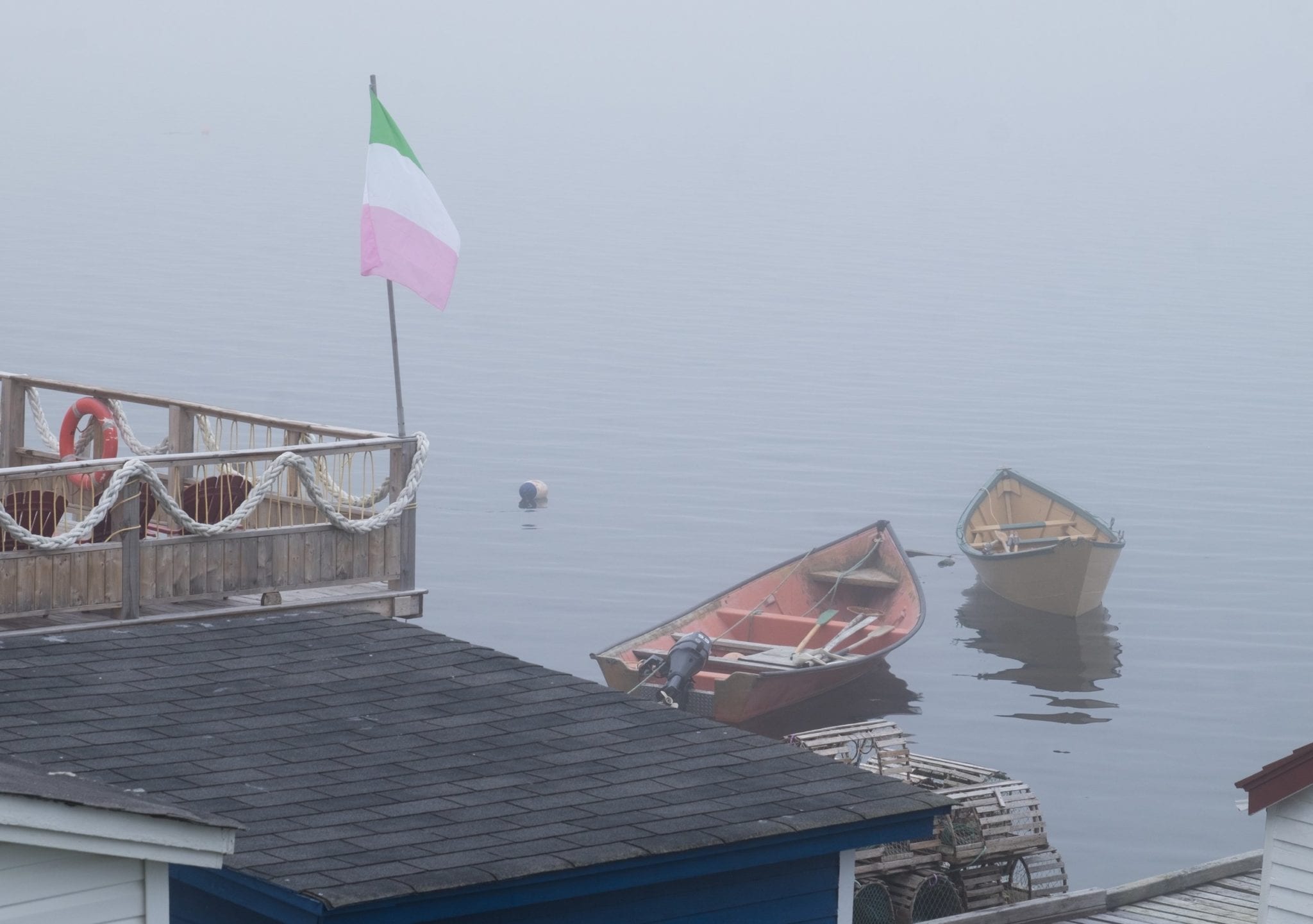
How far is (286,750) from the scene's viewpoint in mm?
10227

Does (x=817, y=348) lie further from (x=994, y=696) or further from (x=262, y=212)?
(x=262, y=212)

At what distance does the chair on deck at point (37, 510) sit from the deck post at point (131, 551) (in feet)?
4.87

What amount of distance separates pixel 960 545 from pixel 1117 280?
8103 cm

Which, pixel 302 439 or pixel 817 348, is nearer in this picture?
pixel 302 439

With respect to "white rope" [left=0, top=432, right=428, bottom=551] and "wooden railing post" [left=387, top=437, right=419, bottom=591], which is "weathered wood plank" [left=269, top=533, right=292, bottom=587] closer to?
"white rope" [left=0, top=432, right=428, bottom=551]

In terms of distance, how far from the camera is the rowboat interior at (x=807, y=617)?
32.1 metres

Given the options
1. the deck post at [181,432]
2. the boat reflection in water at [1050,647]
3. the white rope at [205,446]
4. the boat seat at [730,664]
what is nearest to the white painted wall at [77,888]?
the white rope at [205,446]

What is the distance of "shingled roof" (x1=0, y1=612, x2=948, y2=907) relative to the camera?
8802 millimetres

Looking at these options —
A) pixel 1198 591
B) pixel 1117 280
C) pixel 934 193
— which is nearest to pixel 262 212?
pixel 1117 280

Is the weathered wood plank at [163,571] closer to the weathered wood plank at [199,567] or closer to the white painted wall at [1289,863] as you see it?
the weathered wood plank at [199,567]

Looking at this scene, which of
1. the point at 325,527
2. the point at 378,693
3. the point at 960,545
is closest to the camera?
the point at 378,693

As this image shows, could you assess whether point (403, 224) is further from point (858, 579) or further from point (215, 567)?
point (858, 579)

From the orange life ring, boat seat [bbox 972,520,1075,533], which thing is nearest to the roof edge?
the orange life ring

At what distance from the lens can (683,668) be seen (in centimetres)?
2980
